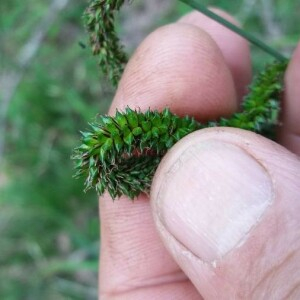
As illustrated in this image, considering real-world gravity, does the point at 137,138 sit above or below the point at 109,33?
below

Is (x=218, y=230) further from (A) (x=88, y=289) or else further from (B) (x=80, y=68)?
(B) (x=80, y=68)

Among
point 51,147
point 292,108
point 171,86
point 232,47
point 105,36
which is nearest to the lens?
point 105,36

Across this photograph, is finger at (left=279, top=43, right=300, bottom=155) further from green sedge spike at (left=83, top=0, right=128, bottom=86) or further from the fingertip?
green sedge spike at (left=83, top=0, right=128, bottom=86)

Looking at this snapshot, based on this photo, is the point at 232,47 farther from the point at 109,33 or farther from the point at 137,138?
the point at 137,138

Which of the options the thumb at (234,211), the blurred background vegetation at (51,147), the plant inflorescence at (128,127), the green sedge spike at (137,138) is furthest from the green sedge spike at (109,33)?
the blurred background vegetation at (51,147)

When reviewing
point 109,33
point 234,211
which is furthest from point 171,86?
point 234,211

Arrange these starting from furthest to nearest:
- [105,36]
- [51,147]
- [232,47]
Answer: [51,147]
[232,47]
[105,36]

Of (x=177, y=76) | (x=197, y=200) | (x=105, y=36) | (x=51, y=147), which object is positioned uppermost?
(x=105, y=36)
